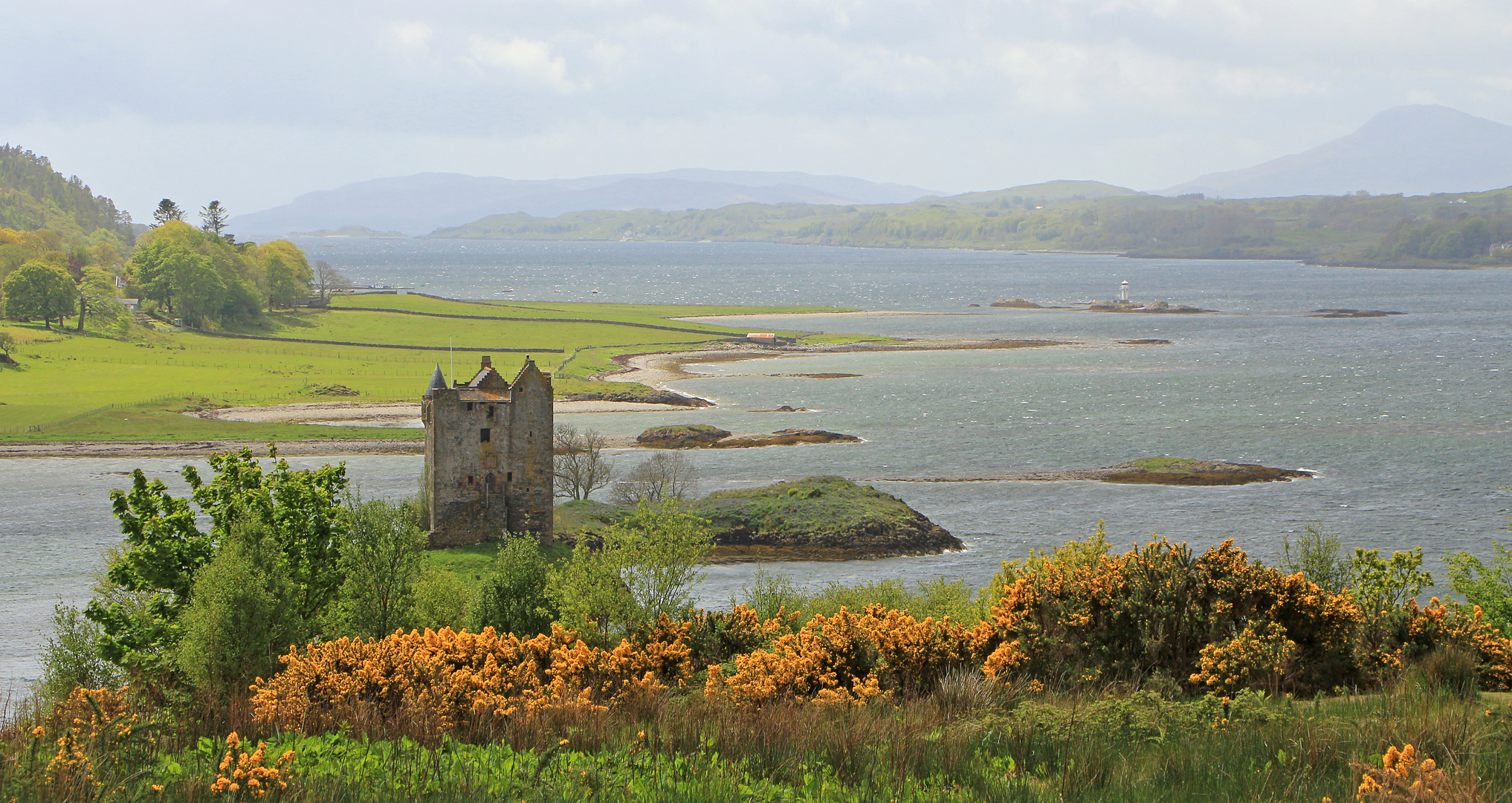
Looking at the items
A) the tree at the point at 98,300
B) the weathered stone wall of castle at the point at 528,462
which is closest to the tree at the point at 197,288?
the tree at the point at 98,300

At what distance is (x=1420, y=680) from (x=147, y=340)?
152 m

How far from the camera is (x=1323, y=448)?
90.6 metres

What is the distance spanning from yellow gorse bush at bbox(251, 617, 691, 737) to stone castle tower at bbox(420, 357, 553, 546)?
34.8m

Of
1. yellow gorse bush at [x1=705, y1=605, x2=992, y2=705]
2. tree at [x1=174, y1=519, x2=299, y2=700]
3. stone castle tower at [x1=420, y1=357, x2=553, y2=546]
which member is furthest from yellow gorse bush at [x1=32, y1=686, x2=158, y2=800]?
stone castle tower at [x1=420, y1=357, x2=553, y2=546]

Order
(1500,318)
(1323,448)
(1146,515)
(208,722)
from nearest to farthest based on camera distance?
(208,722) → (1146,515) → (1323,448) → (1500,318)

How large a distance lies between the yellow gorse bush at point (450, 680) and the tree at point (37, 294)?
14412cm

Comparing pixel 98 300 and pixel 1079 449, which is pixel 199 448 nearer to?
pixel 1079 449

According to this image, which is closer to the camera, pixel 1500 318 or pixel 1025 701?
pixel 1025 701

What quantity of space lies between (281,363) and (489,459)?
8254 centimetres

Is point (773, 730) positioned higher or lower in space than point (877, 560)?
higher

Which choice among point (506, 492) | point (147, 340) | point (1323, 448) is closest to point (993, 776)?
point (506, 492)

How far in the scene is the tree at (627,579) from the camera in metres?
38.3

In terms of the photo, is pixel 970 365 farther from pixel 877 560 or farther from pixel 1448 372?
pixel 877 560

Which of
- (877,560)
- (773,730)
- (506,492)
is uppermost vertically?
(773,730)
